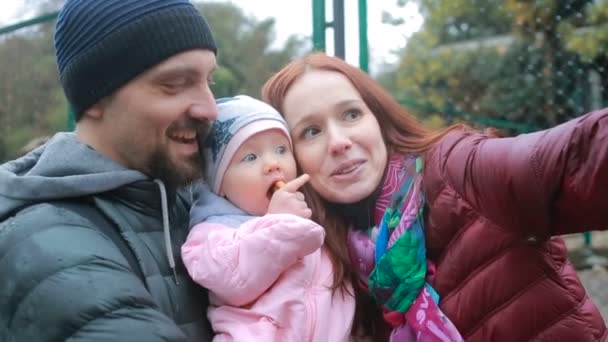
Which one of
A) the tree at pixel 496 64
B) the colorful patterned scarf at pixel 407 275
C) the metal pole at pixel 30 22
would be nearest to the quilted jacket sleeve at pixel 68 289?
the colorful patterned scarf at pixel 407 275

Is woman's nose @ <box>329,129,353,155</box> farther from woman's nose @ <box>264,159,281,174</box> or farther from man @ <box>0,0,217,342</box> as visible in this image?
man @ <box>0,0,217,342</box>

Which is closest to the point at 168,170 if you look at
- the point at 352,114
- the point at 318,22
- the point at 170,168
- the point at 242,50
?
the point at 170,168

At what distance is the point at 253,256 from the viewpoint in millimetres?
1769

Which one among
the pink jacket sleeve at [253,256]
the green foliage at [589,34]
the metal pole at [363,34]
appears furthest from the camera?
the green foliage at [589,34]

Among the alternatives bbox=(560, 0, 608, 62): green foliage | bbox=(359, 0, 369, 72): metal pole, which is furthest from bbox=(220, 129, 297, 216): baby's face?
bbox=(560, 0, 608, 62): green foliage

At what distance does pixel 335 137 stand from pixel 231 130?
300mm

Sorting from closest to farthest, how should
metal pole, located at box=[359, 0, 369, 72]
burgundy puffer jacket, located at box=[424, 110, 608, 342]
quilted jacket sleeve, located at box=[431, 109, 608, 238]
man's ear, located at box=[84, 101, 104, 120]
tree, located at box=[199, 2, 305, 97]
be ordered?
1. quilted jacket sleeve, located at box=[431, 109, 608, 238]
2. burgundy puffer jacket, located at box=[424, 110, 608, 342]
3. man's ear, located at box=[84, 101, 104, 120]
4. metal pole, located at box=[359, 0, 369, 72]
5. tree, located at box=[199, 2, 305, 97]

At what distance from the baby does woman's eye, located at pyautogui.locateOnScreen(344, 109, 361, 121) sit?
0.20m

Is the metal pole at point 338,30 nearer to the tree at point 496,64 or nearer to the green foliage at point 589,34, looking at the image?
the tree at point 496,64

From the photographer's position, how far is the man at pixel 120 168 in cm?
164

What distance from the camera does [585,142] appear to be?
1.47 m

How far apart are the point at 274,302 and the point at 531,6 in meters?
4.20

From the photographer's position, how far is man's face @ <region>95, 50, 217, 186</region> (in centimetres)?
192

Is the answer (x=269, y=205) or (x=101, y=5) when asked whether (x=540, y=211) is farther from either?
(x=101, y=5)
